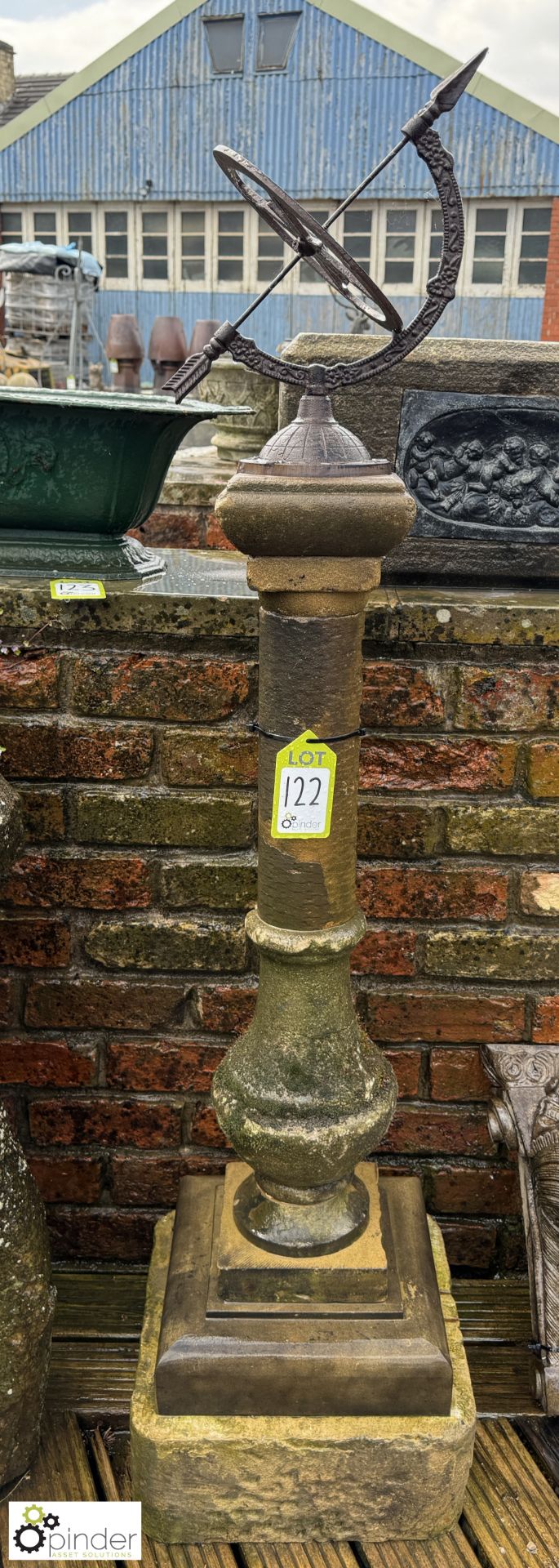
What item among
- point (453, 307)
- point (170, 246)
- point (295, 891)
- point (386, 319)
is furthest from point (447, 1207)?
point (170, 246)

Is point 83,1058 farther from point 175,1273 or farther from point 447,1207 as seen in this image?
point 447,1207

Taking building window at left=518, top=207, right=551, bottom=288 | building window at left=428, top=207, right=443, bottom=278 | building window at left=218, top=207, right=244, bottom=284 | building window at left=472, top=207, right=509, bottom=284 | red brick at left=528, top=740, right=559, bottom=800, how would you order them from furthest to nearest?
building window at left=218, top=207, right=244, bottom=284 → building window at left=472, top=207, right=509, bottom=284 → building window at left=518, top=207, right=551, bottom=288 → building window at left=428, top=207, right=443, bottom=278 → red brick at left=528, top=740, right=559, bottom=800

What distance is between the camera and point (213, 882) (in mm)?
2010

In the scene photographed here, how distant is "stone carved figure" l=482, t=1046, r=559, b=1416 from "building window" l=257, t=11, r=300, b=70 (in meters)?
13.8

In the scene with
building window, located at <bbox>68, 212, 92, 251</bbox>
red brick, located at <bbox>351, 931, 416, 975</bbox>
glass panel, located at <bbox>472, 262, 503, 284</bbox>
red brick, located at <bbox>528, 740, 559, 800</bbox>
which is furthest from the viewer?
building window, located at <bbox>68, 212, 92, 251</bbox>

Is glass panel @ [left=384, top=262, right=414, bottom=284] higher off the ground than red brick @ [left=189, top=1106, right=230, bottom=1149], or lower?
higher

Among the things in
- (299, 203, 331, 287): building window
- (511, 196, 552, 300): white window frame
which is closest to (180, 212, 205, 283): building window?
(299, 203, 331, 287): building window

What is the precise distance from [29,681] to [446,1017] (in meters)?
0.96

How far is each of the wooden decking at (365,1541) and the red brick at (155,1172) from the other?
151 mm

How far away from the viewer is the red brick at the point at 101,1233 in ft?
7.23

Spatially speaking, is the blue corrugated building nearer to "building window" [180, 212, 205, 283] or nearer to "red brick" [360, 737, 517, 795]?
"building window" [180, 212, 205, 283]

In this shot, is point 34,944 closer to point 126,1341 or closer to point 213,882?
point 213,882

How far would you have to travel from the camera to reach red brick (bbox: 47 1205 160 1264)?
7.23 feet

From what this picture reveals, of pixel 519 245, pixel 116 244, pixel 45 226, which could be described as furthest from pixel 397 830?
pixel 45 226
